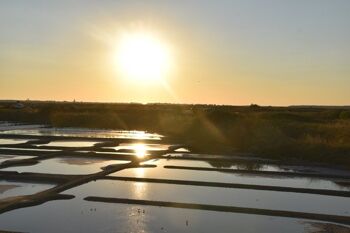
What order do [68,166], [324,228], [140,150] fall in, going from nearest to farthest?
[324,228], [68,166], [140,150]

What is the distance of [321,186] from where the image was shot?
14.3 m

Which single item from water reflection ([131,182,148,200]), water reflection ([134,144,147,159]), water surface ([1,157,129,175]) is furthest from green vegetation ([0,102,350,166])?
water reflection ([131,182,148,200])

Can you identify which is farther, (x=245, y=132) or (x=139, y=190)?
(x=245, y=132)

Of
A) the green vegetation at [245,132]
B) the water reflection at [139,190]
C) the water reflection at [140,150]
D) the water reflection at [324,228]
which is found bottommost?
the water reflection at [324,228]

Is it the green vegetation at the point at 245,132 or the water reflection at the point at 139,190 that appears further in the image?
the green vegetation at the point at 245,132

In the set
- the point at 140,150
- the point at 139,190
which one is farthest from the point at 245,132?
the point at 139,190

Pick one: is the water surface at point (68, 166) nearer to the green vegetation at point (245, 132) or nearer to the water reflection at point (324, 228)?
the green vegetation at point (245, 132)

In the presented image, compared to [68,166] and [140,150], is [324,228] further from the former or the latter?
[140,150]

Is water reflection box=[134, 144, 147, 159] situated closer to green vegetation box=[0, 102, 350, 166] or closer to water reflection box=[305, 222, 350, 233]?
green vegetation box=[0, 102, 350, 166]

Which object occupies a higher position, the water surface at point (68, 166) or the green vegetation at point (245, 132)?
the green vegetation at point (245, 132)

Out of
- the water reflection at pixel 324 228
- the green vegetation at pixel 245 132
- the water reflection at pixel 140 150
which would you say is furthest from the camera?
the green vegetation at pixel 245 132

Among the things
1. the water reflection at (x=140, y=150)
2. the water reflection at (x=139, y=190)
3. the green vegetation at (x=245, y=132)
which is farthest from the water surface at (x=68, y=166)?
the green vegetation at (x=245, y=132)

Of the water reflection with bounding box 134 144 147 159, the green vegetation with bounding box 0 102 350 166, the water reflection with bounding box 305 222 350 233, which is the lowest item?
the water reflection with bounding box 305 222 350 233

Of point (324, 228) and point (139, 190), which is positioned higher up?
point (139, 190)
